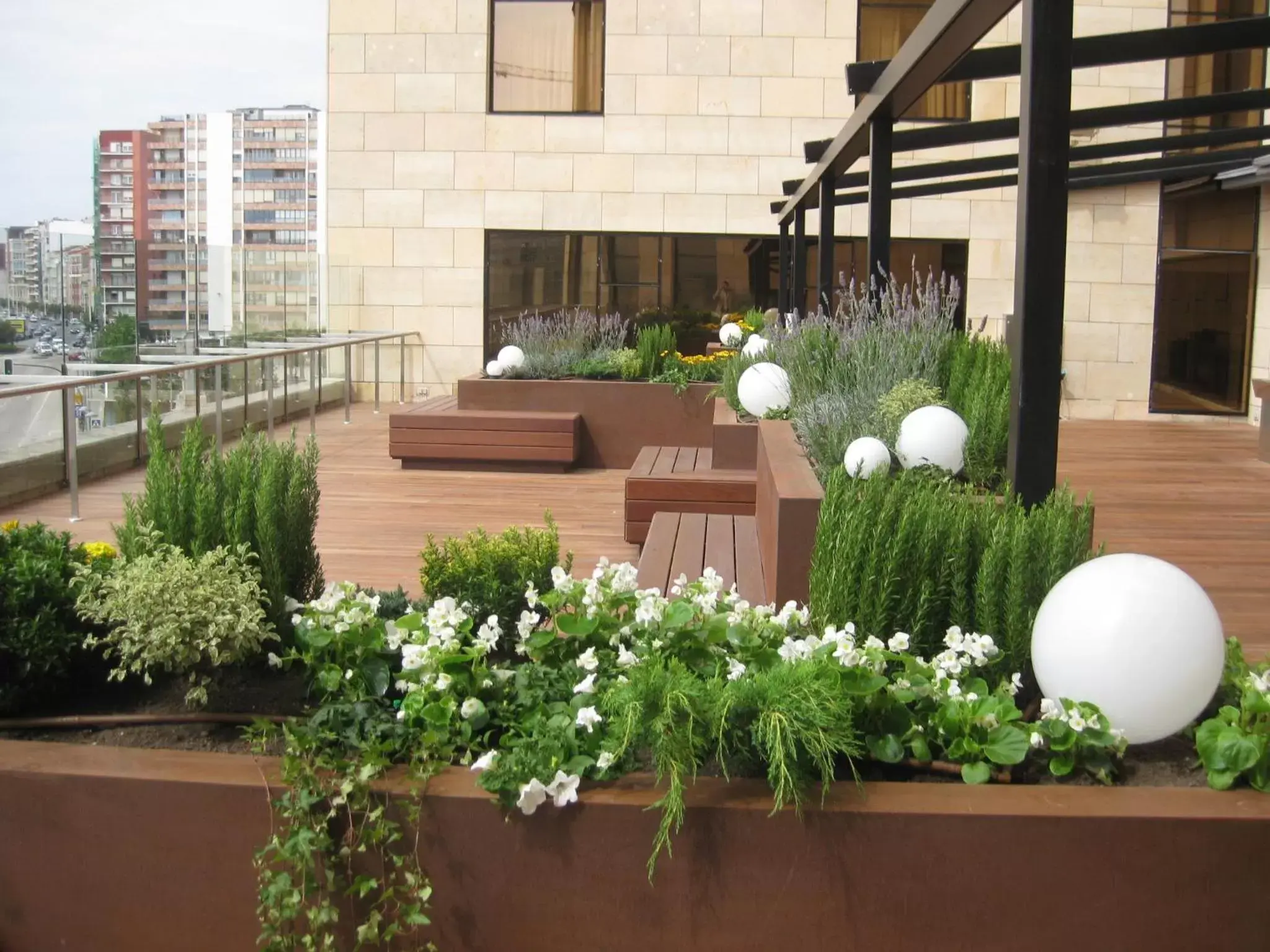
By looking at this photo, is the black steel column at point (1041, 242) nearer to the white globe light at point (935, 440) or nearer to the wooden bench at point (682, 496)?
the white globe light at point (935, 440)

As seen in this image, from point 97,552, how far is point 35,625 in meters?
0.92

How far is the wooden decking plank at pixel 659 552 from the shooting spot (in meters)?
5.09

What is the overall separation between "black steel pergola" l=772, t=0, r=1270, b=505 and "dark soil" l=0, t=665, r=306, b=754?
6.92 feet

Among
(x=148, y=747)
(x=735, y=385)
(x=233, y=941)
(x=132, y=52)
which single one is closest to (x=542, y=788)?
(x=233, y=941)

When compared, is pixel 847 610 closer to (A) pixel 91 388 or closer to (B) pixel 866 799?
(B) pixel 866 799

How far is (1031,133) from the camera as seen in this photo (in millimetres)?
3820

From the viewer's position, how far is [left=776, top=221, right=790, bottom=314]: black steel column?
1445 cm

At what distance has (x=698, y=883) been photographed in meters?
2.56

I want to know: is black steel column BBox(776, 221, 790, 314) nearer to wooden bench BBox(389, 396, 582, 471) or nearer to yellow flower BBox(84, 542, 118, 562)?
wooden bench BBox(389, 396, 582, 471)

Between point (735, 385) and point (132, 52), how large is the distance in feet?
94.6

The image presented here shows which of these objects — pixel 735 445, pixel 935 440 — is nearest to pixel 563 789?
pixel 935 440

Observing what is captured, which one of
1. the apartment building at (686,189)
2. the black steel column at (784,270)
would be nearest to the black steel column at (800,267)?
the black steel column at (784,270)

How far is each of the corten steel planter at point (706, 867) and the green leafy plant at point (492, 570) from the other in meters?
1.20

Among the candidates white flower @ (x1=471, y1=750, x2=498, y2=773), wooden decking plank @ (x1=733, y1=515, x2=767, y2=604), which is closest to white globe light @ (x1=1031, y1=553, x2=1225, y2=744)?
white flower @ (x1=471, y1=750, x2=498, y2=773)
